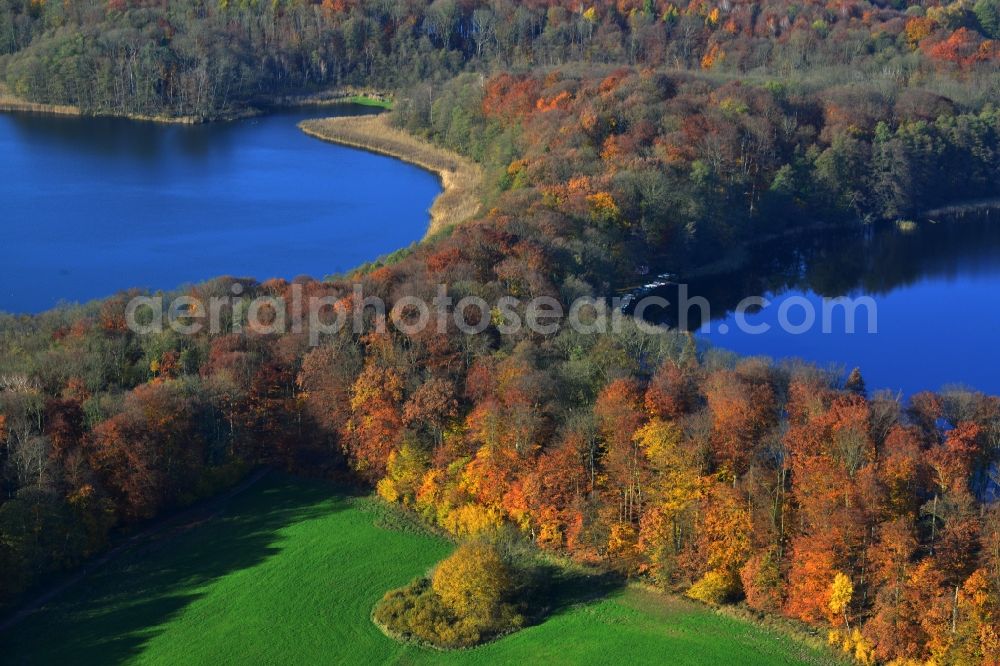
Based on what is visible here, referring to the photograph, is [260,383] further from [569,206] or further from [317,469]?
[569,206]

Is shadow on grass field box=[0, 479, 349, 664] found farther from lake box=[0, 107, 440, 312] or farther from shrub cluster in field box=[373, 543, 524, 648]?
lake box=[0, 107, 440, 312]

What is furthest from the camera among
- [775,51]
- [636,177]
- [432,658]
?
[775,51]

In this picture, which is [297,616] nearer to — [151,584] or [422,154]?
[151,584]

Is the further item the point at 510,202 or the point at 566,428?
the point at 510,202

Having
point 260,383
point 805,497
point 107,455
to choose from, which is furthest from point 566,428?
point 107,455

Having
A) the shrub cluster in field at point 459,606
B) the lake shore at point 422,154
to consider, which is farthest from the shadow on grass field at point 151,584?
the lake shore at point 422,154

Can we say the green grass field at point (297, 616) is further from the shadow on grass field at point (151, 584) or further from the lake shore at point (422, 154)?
the lake shore at point (422, 154)

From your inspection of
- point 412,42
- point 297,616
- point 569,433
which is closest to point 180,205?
point 569,433
